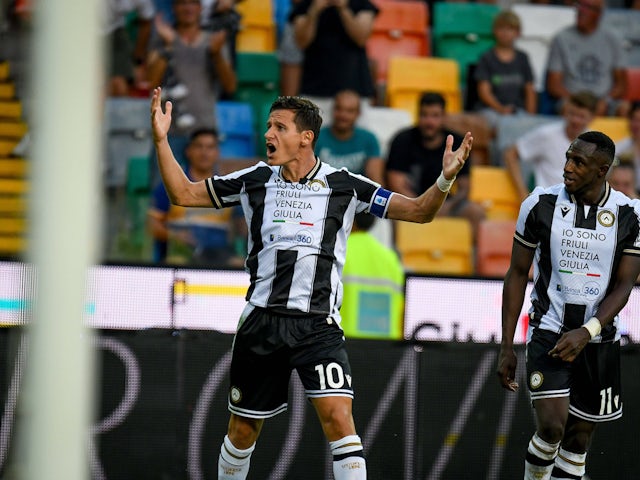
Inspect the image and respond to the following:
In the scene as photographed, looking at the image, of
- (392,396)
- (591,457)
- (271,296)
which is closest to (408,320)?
(392,396)

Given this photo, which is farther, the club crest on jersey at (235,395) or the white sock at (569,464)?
the white sock at (569,464)

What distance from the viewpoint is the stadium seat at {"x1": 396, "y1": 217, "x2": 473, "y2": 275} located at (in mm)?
11828

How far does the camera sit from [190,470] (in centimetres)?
845

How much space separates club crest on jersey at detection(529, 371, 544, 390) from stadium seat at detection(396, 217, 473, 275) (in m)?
4.83

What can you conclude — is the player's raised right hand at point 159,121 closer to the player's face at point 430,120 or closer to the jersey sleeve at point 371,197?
the jersey sleeve at point 371,197

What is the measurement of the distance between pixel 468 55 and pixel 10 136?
596 cm

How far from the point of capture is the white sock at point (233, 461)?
6.92m

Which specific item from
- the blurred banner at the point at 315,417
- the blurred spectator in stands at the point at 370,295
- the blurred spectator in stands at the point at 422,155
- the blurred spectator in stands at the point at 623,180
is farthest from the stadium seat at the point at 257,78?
the blurred banner at the point at 315,417

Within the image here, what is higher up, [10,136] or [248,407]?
[10,136]

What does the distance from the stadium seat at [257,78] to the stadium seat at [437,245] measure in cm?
230

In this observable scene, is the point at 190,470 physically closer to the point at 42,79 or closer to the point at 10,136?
the point at 10,136

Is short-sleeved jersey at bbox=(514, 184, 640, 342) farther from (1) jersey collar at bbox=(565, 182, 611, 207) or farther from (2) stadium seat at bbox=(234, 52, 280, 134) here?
(2) stadium seat at bbox=(234, 52, 280, 134)

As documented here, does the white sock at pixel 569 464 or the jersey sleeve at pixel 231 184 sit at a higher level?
the jersey sleeve at pixel 231 184

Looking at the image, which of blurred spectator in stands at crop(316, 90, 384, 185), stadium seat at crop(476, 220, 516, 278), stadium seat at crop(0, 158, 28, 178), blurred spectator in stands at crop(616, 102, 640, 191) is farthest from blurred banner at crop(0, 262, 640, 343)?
blurred spectator in stands at crop(616, 102, 640, 191)
